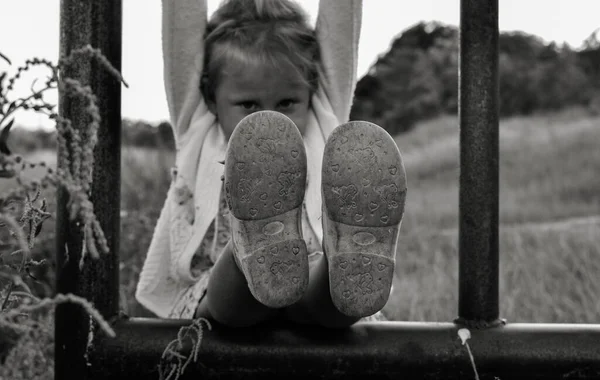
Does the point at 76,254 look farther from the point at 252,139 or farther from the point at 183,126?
the point at 183,126

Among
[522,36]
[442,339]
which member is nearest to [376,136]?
[442,339]

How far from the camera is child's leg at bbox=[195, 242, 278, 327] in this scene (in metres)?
1.17

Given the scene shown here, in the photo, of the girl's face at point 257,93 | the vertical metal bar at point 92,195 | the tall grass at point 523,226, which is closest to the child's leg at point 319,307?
the vertical metal bar at point 92,195

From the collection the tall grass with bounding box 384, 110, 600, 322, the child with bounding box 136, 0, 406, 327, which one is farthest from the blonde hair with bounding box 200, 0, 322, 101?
the tall grass with bounding box 384, 110, 600, 322

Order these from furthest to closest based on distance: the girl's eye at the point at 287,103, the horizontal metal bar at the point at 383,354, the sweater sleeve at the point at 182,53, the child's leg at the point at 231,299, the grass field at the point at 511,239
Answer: the grass field at the point at 511,239 < the girl's eye at the point at 287,103 < the sweater sleeve at the point at 182,53 < the child's leg at the point at 231,299 < the horizontal metal bar at the point at 383,354

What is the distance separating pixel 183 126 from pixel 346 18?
17.6 inches

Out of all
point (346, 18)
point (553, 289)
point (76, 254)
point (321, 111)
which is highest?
point (346, 18)

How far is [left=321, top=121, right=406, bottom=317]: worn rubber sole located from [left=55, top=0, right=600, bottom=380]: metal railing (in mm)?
59

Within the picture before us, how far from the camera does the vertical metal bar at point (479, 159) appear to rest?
3.58 feet

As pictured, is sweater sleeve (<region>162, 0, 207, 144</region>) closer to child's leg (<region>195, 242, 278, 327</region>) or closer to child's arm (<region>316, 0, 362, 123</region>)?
child's arm (<region>316, 0, 362, 123</region>)

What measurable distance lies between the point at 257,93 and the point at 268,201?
650 millimetres

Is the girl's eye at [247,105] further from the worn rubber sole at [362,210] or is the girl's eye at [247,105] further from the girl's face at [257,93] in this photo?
the worn rubber sole at [362,210]

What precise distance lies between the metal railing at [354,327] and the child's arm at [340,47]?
2.07ft

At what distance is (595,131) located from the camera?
900cm
